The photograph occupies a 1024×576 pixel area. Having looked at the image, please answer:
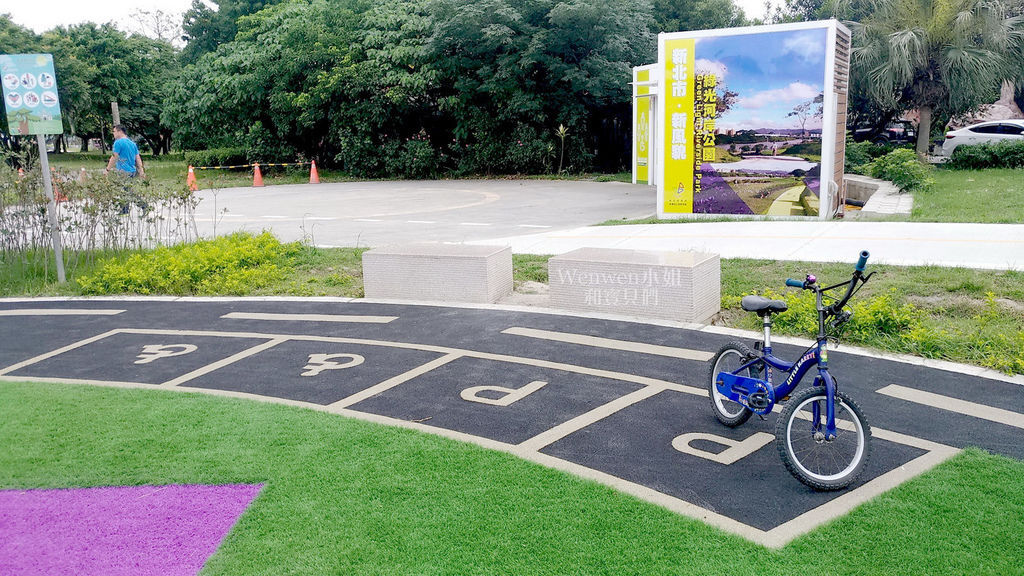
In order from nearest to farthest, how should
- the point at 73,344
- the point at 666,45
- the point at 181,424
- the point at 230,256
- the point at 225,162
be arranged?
the point at 181,424 < the point at 73,344 < the point at 230,256 < the point at 666,45 < the point at 225,162

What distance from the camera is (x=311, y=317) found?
335 inches

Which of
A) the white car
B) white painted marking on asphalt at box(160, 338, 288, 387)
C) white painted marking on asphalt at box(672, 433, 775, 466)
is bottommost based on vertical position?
white painted marking on asphalt at box(672, 433, 775, 466)

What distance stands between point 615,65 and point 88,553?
2327 centimetres

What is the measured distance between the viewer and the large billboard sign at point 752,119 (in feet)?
43.9

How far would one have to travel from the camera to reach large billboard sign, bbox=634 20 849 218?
13.4 metres

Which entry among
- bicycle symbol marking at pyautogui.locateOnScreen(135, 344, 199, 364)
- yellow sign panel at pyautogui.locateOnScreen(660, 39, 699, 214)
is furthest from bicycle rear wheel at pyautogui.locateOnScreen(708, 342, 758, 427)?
yellow sign panel at pyautogui.locateOnScreen(660, 39, 699, 214)

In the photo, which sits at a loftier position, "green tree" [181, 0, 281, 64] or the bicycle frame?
"green tree" [181, 0, 281, 64]


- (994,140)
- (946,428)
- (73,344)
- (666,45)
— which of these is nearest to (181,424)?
(73,344)

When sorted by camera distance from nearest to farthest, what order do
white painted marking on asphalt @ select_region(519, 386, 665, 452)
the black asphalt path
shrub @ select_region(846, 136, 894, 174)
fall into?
the black asphalt path < white painted marking on asphalt @ select_region(519, 386, 665, 452) < shrub @ select_region(846, 136, 894, 174)

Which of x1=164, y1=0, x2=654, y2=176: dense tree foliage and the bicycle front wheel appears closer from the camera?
the bicycle front wheel

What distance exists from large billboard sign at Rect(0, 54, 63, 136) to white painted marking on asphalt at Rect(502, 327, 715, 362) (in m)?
6.56

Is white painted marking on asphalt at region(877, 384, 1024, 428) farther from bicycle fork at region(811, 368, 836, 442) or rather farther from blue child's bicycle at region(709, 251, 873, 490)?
bicycle fork at region(811, 368, 836, 442)

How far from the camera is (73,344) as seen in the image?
Answer: 7781 mm

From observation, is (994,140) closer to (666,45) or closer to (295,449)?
(666,45)
